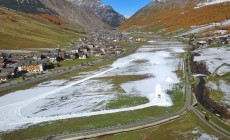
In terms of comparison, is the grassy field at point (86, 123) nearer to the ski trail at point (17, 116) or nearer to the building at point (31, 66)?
the ski trail at point (17, 116)

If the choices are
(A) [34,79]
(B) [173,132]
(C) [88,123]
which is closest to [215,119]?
(B) [173,132]

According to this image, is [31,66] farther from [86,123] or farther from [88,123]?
[88,123]

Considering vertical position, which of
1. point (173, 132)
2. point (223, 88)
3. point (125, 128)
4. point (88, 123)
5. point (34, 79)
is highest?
point (34, 79)

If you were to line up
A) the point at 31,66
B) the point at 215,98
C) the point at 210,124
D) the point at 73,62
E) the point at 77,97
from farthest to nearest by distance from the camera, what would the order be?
the point at 73,62
the point at 31,66
the point at 77,97
the point at 215,98
the point at 210,124

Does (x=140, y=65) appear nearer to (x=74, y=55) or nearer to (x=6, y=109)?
(x=74, y=55)

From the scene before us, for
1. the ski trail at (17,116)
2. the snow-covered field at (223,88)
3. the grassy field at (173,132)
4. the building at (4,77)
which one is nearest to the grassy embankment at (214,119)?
the grassy field at (173,132)

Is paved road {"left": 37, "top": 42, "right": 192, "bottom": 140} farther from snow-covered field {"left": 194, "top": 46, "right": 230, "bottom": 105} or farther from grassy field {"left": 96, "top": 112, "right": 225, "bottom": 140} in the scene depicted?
snow-covered field {"left": 194, "top": 46, "right": 230, "bottom": 105}
